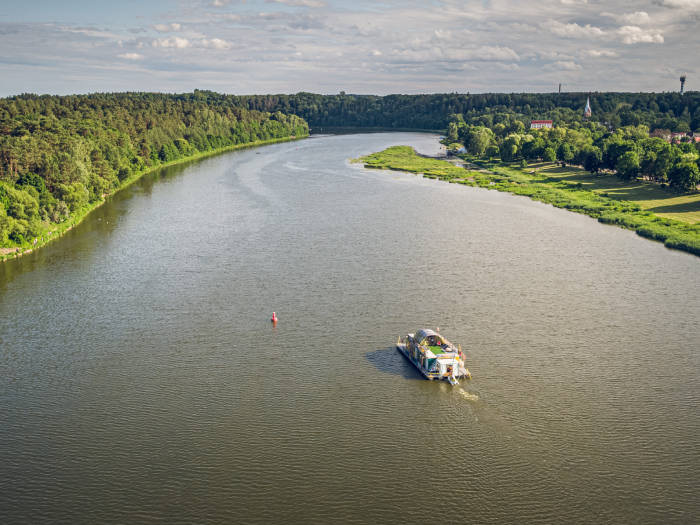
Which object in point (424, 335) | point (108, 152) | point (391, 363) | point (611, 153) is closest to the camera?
point (424, 335)

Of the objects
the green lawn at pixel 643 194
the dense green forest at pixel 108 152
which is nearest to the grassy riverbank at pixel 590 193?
the green lawn at pixel 643 194

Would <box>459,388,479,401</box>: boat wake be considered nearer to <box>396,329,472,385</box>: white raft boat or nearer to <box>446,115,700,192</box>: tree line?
<box>396,329,472,385</box>: white raft boat

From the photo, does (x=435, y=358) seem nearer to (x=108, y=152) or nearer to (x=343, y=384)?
(x=343, y=384)

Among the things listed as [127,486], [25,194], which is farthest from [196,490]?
[25,194]

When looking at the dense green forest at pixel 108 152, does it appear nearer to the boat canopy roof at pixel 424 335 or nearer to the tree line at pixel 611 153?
the tree line at pixel 611 153

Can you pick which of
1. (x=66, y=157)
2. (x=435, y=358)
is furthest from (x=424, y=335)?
(x=66, y=157)

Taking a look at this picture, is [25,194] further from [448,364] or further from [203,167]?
[203,167]
